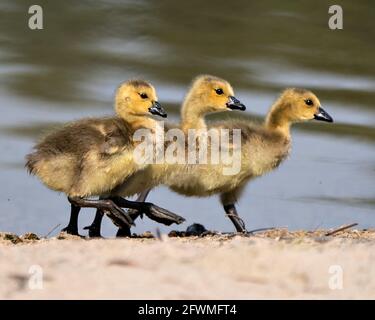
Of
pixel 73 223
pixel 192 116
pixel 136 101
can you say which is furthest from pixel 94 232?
pixel 192 116

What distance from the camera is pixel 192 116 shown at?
7.48 metres

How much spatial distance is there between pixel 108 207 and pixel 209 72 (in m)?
3.96

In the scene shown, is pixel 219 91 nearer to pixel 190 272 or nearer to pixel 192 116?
pixel 192 116

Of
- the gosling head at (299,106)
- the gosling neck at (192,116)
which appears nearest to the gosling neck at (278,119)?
the gosling head at (299,106)

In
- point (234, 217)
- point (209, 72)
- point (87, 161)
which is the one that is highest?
point (209, 72)

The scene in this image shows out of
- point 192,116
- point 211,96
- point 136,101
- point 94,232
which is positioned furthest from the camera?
point 211,96

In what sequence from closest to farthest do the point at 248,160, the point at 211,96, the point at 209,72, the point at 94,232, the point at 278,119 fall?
the point at 94,232 < the point at 248,160 < the point at 211,96 < the point at 278,119 < the point at 209,72

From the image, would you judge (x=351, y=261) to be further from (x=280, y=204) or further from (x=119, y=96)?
(x=280, y=204)

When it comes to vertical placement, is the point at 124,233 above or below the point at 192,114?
below

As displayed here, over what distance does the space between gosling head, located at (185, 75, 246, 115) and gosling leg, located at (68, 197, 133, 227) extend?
1.13 meters

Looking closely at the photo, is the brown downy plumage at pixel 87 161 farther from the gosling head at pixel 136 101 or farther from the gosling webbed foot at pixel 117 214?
the gosling head at pixel 136 101

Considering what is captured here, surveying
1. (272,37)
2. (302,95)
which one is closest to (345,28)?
(272,37)

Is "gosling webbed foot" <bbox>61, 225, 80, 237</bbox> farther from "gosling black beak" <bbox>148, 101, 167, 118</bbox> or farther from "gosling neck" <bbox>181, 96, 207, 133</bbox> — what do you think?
"gosling neck" <bbox>181, 96, 207, 133</bbox>

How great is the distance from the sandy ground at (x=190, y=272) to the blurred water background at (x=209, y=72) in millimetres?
2430
